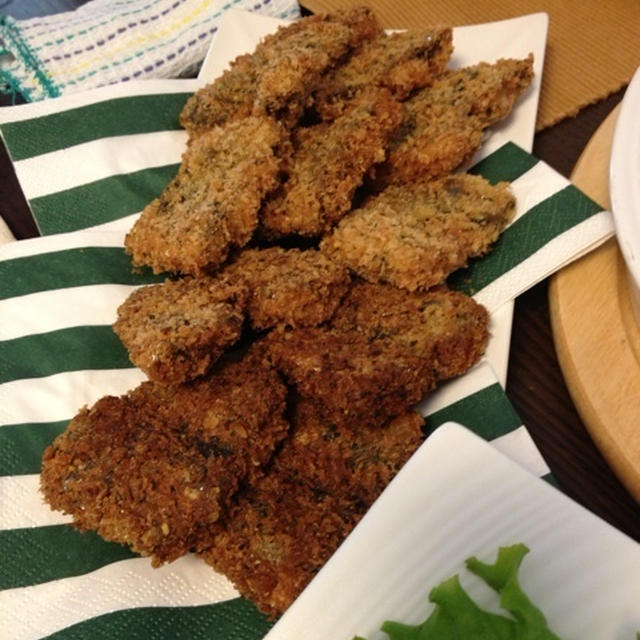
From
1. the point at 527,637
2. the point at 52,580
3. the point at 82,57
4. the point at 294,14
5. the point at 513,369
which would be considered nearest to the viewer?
the point at 527,637

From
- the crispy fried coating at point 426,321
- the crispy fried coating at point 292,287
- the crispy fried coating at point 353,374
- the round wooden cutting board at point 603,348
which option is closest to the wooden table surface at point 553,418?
the round wooden cutting board at point 603,348

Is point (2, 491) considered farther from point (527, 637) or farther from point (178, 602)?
point (527, 637)

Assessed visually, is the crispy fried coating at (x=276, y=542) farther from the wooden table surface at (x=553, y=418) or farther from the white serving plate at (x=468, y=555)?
the wooden table surface at (x=553, y=418)

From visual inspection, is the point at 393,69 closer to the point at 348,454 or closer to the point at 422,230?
the point at 422,230

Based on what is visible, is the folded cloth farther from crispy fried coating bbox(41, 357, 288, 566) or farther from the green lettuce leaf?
the green lettuce leaf

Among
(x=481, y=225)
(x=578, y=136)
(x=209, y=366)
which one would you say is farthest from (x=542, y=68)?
(x=209, y=366)
